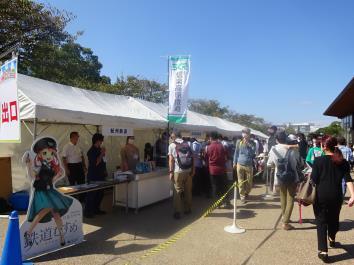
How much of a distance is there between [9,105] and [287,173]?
4493mm

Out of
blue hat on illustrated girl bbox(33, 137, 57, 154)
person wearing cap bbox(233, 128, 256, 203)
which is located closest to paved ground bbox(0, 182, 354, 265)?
person wearing cap bbox(233, 128, 256, 203)

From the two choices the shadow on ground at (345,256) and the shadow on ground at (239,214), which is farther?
the shadow on ground at (239,214)

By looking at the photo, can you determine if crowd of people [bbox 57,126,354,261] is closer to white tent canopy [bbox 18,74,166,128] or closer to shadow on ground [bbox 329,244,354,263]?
shadow on ground [bbox 329,244,354,263]

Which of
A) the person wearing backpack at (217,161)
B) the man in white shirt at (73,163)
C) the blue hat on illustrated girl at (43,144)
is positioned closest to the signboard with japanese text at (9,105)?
the blue hat on illustrated girl at (43,144)

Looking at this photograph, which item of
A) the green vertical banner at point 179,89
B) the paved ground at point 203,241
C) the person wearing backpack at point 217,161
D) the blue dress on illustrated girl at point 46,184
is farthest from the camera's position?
the green vertical banner at point 179,89

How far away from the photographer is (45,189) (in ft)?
16.2

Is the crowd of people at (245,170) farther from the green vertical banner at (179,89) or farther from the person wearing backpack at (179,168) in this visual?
the green vertical banner at (179,89)

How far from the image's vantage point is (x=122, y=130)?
8.25 metres

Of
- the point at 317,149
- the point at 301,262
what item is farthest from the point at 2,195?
the point at 317,149

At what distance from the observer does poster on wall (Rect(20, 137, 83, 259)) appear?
15.5 feet

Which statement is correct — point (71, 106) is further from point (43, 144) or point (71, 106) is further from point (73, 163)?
point (43, 144)

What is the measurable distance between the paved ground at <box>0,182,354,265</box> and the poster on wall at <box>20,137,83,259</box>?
0.57 feet

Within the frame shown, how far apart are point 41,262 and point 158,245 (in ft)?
5.46

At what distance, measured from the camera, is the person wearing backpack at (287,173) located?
591 cm
